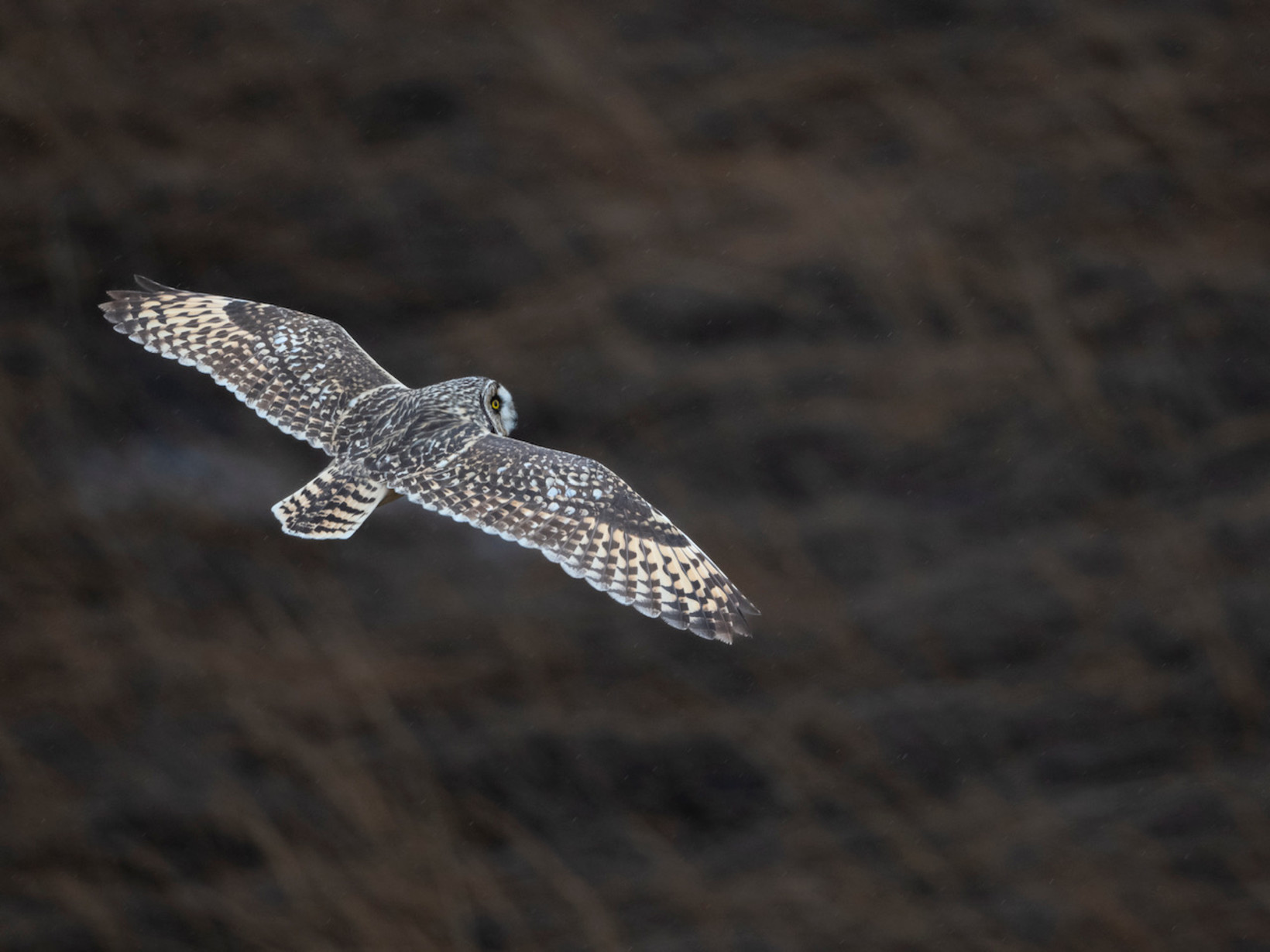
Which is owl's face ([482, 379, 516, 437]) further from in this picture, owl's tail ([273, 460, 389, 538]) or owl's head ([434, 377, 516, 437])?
owl's tail ([273, 460, 389, 538])

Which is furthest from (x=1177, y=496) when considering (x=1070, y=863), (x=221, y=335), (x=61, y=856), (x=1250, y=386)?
(x=61, y=856)

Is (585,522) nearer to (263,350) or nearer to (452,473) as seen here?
(452,473)

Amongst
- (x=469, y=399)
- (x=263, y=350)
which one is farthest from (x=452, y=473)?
(x=263, y=350)

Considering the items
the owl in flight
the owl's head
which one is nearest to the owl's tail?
the owl in flight

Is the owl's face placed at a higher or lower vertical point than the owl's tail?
higher

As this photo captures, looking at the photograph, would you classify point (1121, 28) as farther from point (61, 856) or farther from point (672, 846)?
point (61, 856)
